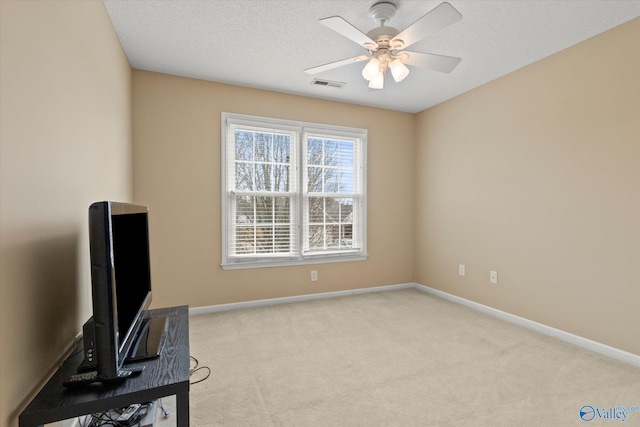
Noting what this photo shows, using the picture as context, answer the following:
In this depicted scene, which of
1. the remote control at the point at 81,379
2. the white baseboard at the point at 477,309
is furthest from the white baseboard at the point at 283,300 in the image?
the remote control at the point at 81,379

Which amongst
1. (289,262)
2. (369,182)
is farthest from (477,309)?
(289,262)

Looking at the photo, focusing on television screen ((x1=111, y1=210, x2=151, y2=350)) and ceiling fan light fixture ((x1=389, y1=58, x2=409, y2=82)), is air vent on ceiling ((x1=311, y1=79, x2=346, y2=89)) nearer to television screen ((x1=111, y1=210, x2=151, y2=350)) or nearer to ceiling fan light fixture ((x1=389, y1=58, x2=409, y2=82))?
ceiling fan light fixture ((x1=389, y1=58, x2=409, y2=82))

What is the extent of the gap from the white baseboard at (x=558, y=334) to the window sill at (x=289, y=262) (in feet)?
4.27

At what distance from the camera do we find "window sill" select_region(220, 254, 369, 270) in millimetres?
3627

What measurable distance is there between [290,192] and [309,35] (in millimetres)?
1793

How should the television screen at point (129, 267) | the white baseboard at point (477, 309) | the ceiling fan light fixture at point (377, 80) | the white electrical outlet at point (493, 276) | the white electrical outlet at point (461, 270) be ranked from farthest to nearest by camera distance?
the white electrical outlet at point (461, 270), the white electrical outlet at point (493, 276), the white baseboard at point (477, 309), the ceiling fan light fixture at point (377, 80), the television screen at point (129, 267)

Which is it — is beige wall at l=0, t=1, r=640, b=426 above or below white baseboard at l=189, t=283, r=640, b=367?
above

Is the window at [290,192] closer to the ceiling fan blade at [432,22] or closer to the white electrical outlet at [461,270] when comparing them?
the white electrical outlet at [461,270]

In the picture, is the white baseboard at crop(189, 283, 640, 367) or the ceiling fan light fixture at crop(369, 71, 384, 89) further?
the white baseboard at crop(189, 283, 640, 367)

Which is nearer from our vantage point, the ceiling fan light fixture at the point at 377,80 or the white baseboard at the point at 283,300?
the ceiling fan light fixture at the point at 377,80

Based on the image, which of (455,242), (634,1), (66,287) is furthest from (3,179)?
(455,242)

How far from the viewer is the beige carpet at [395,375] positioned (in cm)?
178

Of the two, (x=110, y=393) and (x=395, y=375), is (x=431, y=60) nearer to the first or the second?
(x=395, y=375)

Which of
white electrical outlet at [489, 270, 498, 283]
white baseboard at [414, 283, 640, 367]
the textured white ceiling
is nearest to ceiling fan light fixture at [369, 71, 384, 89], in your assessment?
the textured white ceiling
